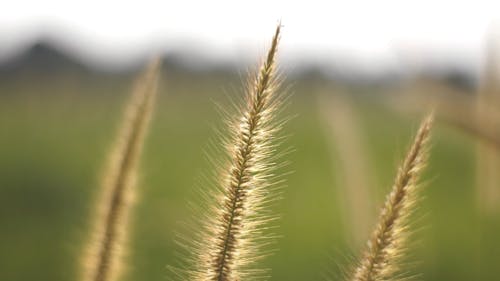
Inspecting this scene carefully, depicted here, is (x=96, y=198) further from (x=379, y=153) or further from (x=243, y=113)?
(x=379, y=153)

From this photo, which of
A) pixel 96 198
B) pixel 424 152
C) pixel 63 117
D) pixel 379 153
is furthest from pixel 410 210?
pixel 379 153

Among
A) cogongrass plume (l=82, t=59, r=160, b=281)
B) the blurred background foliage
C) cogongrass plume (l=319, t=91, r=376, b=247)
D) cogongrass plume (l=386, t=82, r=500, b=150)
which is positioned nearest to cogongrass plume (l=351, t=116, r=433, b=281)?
the blurred background foliage

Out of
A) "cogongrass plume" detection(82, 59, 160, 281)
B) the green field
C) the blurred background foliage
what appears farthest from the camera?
the green field

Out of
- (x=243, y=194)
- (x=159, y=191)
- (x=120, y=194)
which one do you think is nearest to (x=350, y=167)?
(x=120, y=194)

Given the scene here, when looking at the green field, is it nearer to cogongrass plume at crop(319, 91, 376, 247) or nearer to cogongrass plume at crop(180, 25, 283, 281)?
cogongrass plume at crop(319, 91, 376, 247)

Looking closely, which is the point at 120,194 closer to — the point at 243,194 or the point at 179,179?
the point at 243,194

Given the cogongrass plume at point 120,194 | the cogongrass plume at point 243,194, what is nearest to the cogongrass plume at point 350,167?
the cogongrass plume at point 120,194
